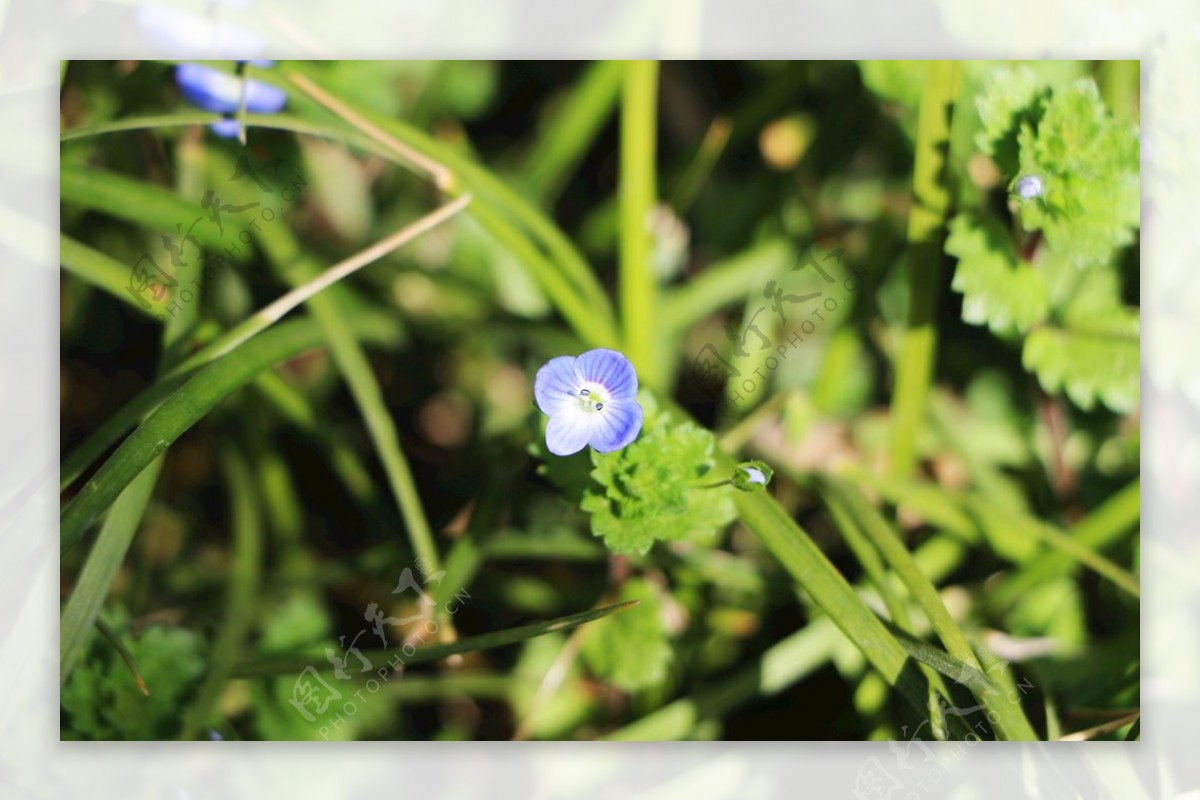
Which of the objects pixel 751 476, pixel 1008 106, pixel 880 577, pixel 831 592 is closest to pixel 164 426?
pixel 751 476

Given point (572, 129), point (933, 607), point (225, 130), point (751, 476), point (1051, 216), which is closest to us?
point (751, 476)

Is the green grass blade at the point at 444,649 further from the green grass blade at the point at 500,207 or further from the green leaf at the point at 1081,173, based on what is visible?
the green leaf at the point at 1081,173

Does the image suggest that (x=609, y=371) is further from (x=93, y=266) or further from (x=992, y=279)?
(x=93, y=266)

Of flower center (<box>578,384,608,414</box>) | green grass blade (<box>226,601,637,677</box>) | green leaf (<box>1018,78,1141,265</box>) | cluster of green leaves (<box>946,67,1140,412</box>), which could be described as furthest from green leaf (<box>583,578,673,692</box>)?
green leaf (<box>1018,78,1141,265</box>)

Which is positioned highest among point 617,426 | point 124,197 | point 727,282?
point 124,197

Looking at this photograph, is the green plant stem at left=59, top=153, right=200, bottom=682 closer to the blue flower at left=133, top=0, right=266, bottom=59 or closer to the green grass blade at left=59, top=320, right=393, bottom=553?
the green grass blade at left=59, top=320, right=393, bottom=553

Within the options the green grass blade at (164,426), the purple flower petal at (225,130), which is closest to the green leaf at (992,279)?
the green grass blade at (164,426)

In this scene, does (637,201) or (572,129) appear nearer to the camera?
(637,201)
